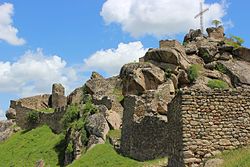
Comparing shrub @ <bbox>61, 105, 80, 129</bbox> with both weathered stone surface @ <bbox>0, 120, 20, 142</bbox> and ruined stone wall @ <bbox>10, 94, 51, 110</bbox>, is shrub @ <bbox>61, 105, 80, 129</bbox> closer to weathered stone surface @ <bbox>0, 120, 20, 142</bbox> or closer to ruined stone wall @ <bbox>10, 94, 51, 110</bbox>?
weathered stone surface @ <bbox>0, 120, 20, 142</bbox>

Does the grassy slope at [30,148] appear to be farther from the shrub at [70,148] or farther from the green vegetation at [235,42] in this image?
the green vegetation at [235,42]

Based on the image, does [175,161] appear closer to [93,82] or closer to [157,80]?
[157,80]

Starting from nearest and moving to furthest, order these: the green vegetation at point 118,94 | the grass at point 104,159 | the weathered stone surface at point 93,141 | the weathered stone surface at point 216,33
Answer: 1. the grass at point 104,159
2. the weathered stone surface at point 93,141
3. the green vegetation at point 118,94
4. the weathered stone surface at point 216,33

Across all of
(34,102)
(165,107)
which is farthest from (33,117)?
(165,107)

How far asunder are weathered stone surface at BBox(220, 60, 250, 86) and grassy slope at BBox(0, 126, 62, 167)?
16618 mm

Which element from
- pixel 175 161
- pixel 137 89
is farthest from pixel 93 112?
pixel 175 161

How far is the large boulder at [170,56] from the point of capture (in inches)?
1528

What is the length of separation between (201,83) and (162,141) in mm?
17178

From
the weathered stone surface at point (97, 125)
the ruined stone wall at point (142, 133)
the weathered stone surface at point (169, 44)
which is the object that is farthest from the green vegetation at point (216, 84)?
the ruined stone wall at point (142, 133)

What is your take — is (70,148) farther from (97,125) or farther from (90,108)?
(90,108)

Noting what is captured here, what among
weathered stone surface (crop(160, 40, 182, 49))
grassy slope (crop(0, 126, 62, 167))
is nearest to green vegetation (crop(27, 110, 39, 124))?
grassy slope (crop(0, 126, 62, 167))

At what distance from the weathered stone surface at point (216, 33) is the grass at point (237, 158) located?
37.8m

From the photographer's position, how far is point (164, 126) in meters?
20.9

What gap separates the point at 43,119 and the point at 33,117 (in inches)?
70.6
